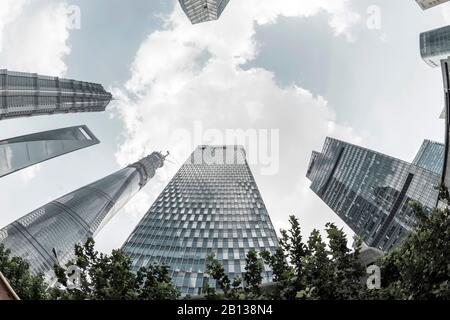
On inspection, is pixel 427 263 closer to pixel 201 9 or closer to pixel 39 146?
pixel 201 9

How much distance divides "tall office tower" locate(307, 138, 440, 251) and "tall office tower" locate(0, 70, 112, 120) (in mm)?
118736

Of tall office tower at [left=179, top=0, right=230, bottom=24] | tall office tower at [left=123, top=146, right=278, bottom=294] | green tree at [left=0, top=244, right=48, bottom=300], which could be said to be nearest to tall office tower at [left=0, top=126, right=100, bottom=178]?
tall office tower at [left=123, top=146, right=278, bottom=294]

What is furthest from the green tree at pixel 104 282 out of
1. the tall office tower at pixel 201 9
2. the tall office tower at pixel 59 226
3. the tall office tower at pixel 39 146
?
the tall office tower at pixel 201 9

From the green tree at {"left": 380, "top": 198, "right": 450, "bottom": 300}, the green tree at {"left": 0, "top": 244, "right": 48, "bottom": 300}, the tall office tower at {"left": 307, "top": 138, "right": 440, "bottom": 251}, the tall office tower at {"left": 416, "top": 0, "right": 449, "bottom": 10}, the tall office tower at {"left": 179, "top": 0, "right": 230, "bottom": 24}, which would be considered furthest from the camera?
the tall office tower at {"left": 179, "top": 0, "right": 230, "bottom": 24}

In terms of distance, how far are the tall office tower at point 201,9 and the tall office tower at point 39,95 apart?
2411 inches

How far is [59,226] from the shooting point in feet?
364

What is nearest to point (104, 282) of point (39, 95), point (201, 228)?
point (201, 228)

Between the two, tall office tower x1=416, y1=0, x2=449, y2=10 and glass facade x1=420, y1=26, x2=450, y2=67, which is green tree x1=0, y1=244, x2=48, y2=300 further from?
glass facade x1=420, y1=26, x2=450, y2=67

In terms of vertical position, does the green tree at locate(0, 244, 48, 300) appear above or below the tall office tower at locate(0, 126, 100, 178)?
below

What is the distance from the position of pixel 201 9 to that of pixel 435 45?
324 ft

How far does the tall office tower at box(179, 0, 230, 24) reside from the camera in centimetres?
12744

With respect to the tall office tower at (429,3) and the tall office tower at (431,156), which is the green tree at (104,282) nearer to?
the tall office tower at (429,3)
